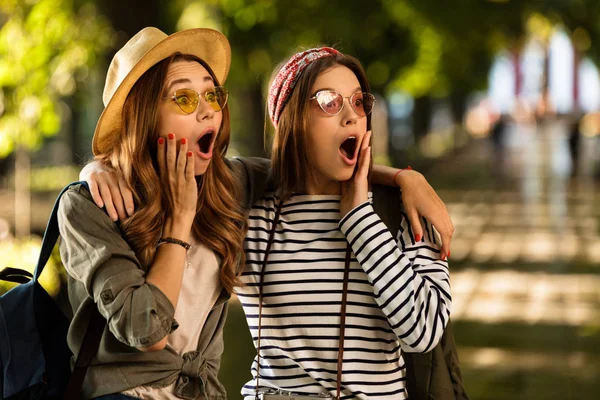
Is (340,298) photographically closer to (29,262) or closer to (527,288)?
(29,262)

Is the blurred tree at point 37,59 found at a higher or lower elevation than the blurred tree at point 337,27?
lower

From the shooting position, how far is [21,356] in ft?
8.72

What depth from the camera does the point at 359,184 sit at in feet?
9.45

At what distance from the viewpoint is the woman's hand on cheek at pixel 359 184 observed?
9.43 ft

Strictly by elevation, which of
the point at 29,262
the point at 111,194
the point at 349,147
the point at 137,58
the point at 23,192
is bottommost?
the point at 111,194

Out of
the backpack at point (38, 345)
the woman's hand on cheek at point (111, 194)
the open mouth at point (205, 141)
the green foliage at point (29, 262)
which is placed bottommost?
the backpack at point (38, 345)

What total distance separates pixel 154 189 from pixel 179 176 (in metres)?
0.08

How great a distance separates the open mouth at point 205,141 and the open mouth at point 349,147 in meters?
0.40

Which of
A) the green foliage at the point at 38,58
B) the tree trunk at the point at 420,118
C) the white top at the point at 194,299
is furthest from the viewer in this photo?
the tree trunk at the point at 420,118

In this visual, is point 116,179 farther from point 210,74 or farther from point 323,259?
point 323,259

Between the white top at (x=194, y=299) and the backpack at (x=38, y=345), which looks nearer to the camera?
the backpack at (x=38, y=345)

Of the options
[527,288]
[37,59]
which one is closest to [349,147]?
[37,59]

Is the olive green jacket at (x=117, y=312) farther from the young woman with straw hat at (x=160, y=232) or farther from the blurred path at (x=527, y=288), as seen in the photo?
the blurred path at (x=527, y=288)

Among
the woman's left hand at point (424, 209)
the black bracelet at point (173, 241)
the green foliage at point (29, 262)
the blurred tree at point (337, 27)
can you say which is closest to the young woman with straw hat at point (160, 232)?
the black bracelet at point (173, 241)
